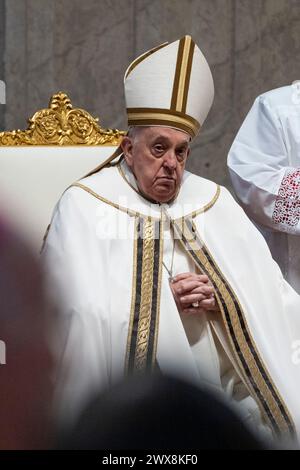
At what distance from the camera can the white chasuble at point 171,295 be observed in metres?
2.65

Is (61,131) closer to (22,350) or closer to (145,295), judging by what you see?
(145,295)

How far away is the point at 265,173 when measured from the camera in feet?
12.3

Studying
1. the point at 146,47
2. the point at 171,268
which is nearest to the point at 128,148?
the point at 171,268

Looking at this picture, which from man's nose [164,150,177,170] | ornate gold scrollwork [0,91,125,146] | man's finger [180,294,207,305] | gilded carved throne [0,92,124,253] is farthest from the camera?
ornate gold scrollwork [0,91,125,146]

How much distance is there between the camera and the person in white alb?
3.71 metres

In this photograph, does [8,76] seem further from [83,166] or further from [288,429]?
[288,429]

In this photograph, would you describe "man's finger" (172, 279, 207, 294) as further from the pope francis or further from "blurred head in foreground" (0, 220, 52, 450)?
"blurred head in foreground" (0, 220, 52, 450)

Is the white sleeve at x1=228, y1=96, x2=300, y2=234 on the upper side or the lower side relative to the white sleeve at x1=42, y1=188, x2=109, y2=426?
upper

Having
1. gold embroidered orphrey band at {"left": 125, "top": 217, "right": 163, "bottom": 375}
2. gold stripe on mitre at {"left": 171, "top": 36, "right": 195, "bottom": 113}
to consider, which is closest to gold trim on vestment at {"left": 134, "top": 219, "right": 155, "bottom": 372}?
gold embroidered orphrey band at {"left": 125, "top": 217, "right": 163, "bottom": 375}

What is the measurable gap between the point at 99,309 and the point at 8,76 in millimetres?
2191

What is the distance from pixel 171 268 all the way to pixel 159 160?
289 mm

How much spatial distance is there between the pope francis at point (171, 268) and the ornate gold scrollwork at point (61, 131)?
1.54 ft

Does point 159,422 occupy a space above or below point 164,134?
below
